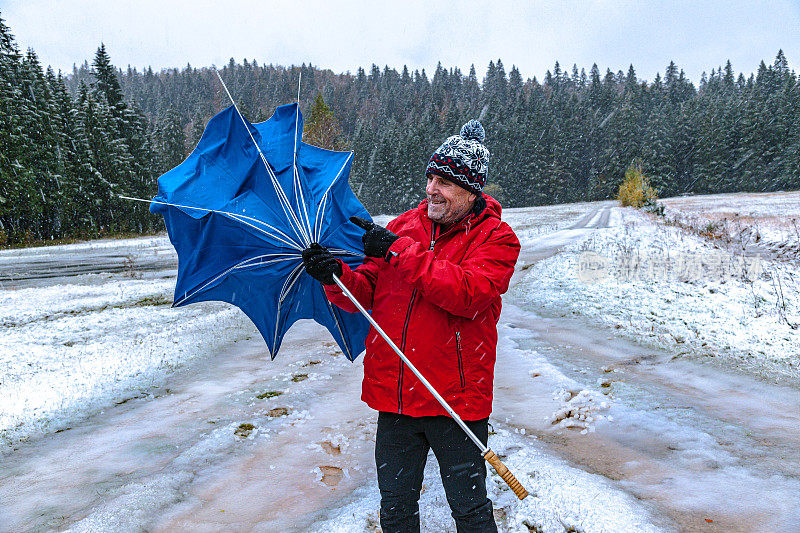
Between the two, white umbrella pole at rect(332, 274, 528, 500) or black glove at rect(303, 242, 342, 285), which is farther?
black glove at rect(303, 242, 342, 285)

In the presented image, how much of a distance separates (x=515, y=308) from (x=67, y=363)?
7.92 meters

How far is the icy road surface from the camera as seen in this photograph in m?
3.11

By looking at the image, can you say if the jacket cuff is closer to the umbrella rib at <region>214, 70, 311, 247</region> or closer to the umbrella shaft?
the umbrella shaft

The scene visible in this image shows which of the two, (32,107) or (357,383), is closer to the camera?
(357,383)

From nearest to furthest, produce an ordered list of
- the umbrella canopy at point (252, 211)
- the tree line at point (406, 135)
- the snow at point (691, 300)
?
the umbrella canopy at point (252, 211)
the snow at point (691, 300)
the tree line at point (406, 135)

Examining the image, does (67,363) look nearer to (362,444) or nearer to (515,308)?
(362,444)

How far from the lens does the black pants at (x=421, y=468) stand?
84.0 inches

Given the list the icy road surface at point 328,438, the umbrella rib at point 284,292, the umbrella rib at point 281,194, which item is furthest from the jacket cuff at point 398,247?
the icy road surface at point 328,438

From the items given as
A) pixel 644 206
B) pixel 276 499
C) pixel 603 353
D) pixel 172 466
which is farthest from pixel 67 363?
pixel 644 206

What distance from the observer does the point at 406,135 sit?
2712 inches

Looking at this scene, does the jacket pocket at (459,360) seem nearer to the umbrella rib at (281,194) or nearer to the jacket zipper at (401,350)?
the jacket zipper at (401,350)

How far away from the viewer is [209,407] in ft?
17.0

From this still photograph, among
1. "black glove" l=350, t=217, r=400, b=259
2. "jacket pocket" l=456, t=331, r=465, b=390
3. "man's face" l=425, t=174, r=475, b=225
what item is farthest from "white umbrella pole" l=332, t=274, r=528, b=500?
"man's face" l=425, t=174, r=475, b=225

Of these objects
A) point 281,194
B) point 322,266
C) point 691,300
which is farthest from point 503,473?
point 691,300
